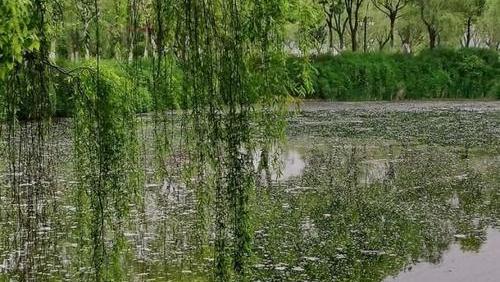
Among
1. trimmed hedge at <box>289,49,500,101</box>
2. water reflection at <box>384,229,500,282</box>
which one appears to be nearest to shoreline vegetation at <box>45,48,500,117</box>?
trimmed hedge at <box>289,49,500,101</box>

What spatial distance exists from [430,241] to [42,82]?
629 cm

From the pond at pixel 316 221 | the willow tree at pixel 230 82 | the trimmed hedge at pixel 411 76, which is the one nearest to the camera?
the willow tree at pixel 230 82

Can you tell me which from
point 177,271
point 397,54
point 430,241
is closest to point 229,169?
point 177,271

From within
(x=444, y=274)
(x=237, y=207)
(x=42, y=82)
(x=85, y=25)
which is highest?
(x=85, y=25)

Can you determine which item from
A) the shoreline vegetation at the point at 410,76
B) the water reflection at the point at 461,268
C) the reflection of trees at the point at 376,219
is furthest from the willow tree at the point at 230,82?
the shoreline vegetation at the point at 410,76

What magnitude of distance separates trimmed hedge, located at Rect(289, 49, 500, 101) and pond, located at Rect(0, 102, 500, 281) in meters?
15.7

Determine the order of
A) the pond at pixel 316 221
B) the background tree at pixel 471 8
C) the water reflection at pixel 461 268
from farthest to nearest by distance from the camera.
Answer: the background tree at pixel 471 8, the water reflection at pixel 461 268, the pond at pixel 316 221

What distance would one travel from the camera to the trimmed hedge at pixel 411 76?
108 ft

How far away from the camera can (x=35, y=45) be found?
8.96 feet

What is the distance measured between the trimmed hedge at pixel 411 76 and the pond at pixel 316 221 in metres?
15.7

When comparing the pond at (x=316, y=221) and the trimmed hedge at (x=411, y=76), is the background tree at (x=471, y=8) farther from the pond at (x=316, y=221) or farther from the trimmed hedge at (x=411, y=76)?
the pond at (x=316, y=221)

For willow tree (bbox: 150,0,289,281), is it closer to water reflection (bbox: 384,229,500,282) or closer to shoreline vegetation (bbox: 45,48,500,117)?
water reflection (bbox: 384,229,500,282)

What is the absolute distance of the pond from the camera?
6520 mm

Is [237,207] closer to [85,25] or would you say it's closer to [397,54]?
[85,25]
